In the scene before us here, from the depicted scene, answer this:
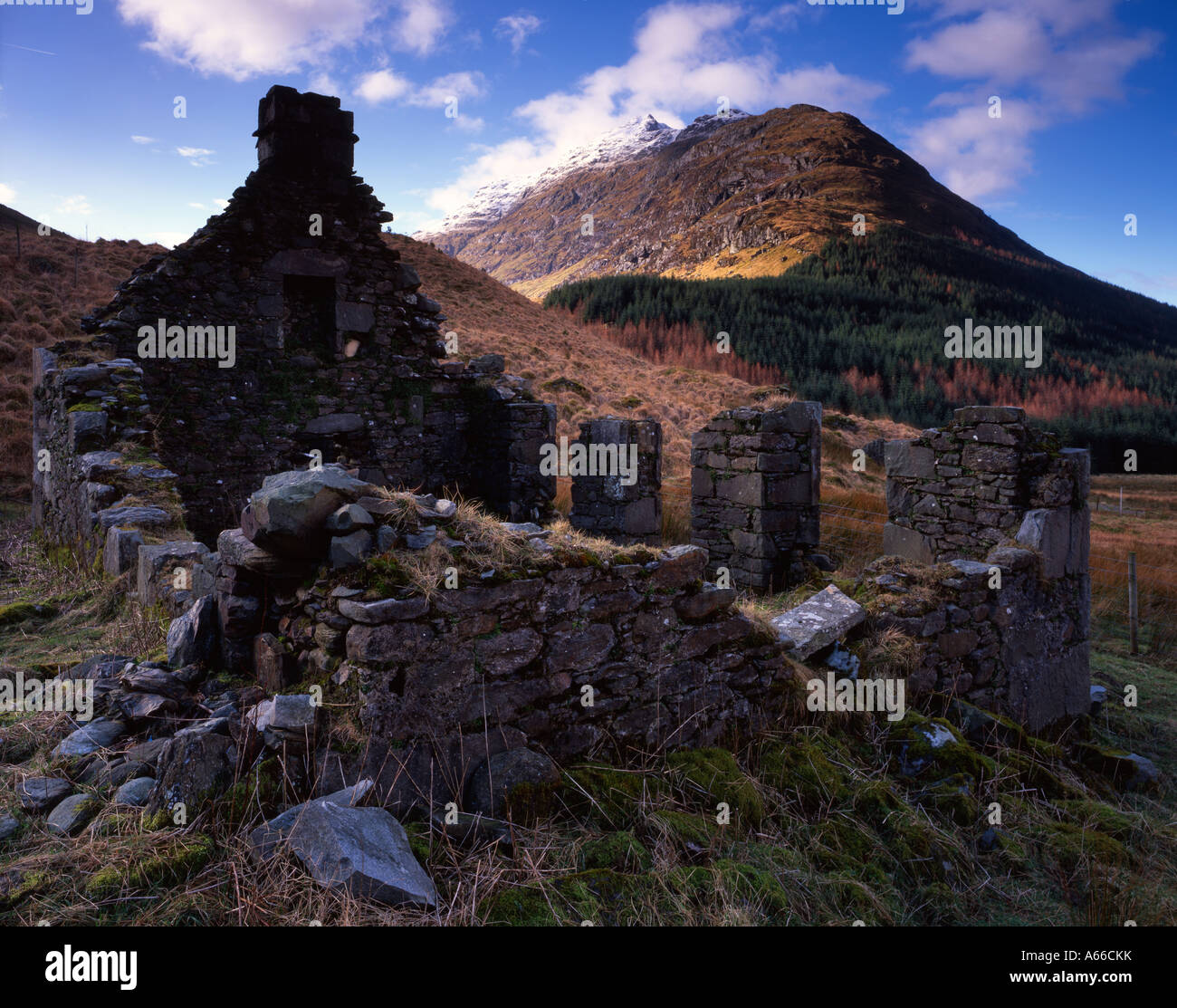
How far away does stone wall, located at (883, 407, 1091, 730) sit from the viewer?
6.51 meters

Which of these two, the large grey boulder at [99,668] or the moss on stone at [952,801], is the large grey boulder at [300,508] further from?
the moss on stone at [952,801]

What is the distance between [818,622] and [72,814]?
4809 millimetres

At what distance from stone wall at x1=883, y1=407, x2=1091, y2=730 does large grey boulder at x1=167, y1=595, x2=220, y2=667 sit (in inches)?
202

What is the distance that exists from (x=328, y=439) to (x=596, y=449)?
4327 millimetres

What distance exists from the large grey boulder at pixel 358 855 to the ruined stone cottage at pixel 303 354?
332 inches

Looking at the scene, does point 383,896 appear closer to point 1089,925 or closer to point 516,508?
point 1089,925

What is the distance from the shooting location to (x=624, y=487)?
1066 centimetres

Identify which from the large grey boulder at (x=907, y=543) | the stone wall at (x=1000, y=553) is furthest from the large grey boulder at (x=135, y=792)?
the large grey boulder at (x=907, y=543)

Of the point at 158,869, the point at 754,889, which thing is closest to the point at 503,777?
the point at 754,889

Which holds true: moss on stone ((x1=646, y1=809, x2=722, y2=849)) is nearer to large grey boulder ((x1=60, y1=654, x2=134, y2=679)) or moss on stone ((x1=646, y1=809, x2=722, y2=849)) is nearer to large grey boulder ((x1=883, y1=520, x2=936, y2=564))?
large grey boulder ((x1=60, y1=654, x2=134, y2=679))

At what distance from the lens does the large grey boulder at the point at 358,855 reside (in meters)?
2.61

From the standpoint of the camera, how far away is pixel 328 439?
11430mm

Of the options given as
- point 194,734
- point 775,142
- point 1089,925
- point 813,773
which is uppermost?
point 775,142
